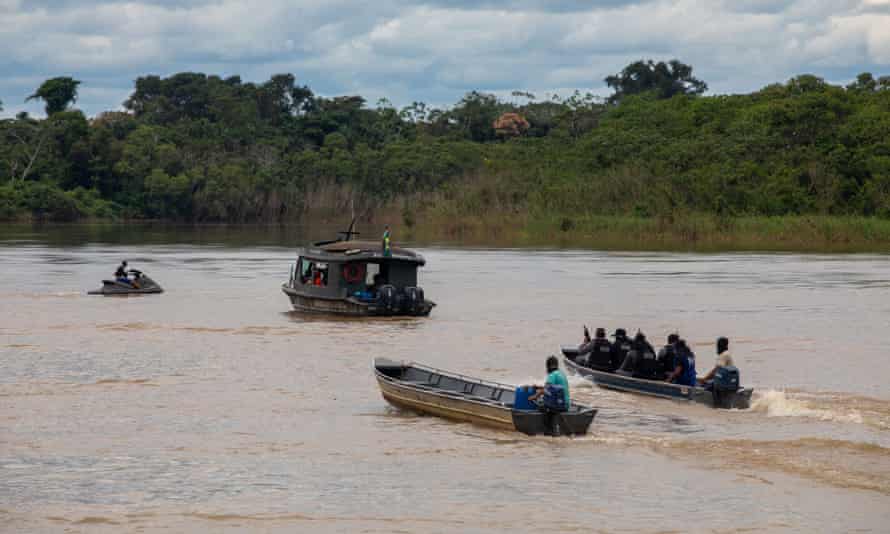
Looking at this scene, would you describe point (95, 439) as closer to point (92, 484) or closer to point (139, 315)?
point (92, 484)

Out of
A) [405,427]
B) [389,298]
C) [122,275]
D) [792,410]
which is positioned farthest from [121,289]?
[792,410]

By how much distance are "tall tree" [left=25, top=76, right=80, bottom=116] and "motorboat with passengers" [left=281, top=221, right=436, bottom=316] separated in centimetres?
9419

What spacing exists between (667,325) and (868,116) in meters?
46.8

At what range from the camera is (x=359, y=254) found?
37.5 meters

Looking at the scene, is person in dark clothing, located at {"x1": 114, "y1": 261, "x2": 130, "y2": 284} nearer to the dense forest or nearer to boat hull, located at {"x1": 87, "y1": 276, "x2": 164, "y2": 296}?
boat hull, located at {"x1": 87, "y1": 276, "x2": 164, "y2": 296}

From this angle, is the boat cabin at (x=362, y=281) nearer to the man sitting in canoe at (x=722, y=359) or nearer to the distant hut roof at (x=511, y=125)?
the man sitting in canoe at (x=722, y=359)

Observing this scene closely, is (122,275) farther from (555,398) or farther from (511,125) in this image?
(511,125)

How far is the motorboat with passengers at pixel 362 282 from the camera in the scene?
37.2 metres

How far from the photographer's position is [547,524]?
1616 centimetres

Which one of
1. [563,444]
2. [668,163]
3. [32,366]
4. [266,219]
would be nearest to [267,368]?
[32,366]

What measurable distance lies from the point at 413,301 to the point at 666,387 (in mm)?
14994

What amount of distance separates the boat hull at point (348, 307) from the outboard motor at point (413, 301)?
0.04 metres

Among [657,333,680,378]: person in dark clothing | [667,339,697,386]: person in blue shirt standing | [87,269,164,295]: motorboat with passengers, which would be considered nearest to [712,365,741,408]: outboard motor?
[667,339,697,386]: person in blue shirt standing

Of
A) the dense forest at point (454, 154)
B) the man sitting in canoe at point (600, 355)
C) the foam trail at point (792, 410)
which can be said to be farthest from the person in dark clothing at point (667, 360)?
the dense forest at point (454, 154)
